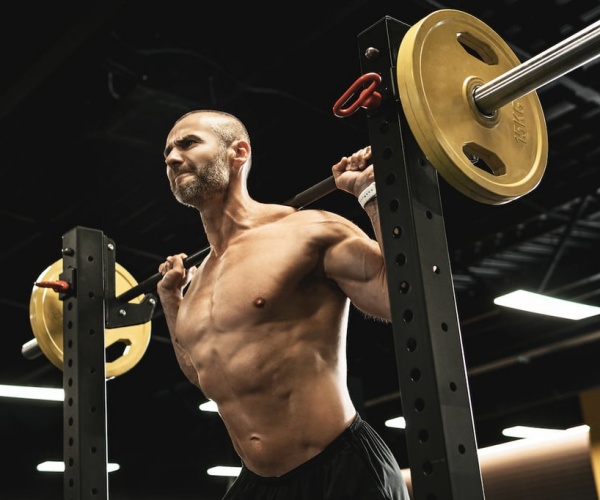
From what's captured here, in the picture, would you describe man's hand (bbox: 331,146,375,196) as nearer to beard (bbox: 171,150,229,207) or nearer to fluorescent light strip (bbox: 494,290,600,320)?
beard (bbox: 171,150,229,207)

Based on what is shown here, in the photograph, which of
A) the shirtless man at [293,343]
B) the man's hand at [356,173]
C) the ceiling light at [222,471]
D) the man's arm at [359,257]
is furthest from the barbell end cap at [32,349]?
the ceiling light at [222,471]

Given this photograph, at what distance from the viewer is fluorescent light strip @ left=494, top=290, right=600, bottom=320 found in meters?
5.94

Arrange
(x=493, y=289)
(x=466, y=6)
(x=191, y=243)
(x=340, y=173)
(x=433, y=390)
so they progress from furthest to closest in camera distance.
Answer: (x=493, y=289) < (x=191, y=243) < (x=466, y=6) < (x=340, y=173) < (x=433, y=390)

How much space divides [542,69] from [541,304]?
16.1ft

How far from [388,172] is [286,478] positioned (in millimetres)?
886

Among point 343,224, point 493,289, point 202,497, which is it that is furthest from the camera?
point 202,497

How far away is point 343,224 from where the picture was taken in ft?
7.30

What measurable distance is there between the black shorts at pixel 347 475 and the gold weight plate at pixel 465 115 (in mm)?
730

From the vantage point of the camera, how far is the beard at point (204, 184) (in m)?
2.46

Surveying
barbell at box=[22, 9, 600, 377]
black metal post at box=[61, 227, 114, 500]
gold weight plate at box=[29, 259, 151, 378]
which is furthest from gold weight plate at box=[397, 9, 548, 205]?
gold weight plate at box=[29, 259, 151, 378]

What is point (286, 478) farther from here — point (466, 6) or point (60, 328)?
point (466, 6)

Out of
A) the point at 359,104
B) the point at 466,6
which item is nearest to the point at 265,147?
the point at 466,6

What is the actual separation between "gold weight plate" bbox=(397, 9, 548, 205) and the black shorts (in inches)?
28.7

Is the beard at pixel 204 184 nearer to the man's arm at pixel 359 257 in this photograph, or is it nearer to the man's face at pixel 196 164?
the man's face at pixel 196 164
